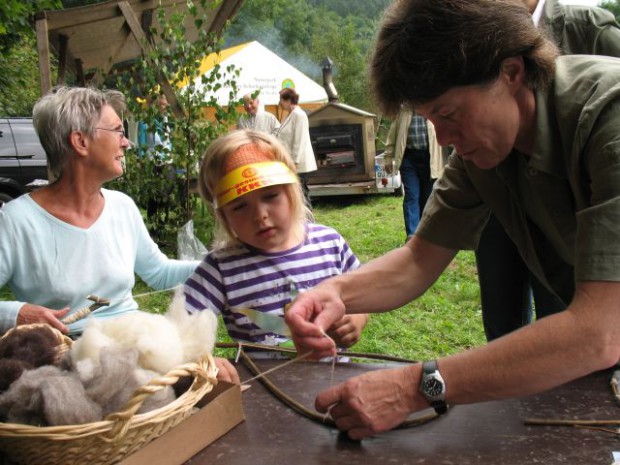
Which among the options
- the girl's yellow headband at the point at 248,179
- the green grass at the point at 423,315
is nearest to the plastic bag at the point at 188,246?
the green grass at the point at 423,315

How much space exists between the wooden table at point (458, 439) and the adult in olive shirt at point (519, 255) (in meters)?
0.98

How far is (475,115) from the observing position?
1.40m

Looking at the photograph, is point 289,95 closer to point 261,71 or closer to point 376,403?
point 261,71

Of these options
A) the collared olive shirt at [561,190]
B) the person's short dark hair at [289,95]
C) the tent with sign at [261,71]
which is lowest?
the collared olive shirt at [561,190]

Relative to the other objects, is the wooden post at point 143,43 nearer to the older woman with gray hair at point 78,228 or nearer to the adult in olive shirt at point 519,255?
the older woman with gray hair at point 78,228

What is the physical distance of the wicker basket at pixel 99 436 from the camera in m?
0.98

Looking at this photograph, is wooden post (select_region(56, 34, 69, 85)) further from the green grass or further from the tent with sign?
the tent with sign

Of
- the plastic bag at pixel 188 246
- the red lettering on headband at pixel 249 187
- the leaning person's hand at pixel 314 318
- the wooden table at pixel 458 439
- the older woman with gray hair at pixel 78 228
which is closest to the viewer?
the wooden table at pixel 458 439

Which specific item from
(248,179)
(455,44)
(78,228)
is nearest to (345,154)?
(78,228)

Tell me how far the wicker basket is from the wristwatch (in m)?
0.48

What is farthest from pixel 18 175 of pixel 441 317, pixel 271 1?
pixel 271 1

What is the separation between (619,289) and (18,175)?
10.7m

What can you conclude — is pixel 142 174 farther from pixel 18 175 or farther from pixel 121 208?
pixel 18 175

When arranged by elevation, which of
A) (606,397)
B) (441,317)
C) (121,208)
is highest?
(121,208)
